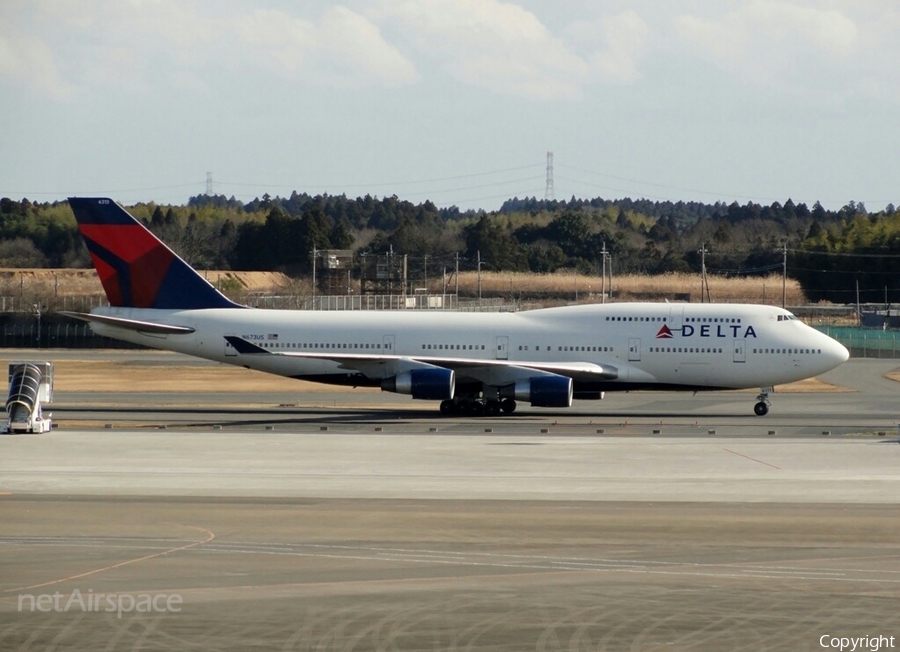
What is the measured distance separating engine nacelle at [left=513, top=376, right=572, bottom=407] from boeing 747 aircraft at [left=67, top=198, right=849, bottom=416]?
0.14ft

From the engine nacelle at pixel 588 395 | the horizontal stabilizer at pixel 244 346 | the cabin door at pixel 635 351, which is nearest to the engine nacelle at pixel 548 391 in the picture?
the engine nacelle at pixel 588 395

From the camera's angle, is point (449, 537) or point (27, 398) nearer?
point (449, 537)

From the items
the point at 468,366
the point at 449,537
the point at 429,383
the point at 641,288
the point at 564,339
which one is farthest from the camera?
the point at 641,288

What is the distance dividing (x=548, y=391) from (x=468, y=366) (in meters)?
2.86

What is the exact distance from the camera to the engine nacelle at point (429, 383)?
132 feet

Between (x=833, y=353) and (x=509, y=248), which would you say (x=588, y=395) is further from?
(x=509, y=248)

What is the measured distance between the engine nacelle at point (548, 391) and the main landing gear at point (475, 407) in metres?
1.93

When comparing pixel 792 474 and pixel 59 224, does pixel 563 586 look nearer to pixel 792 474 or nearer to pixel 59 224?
pixel 792 474

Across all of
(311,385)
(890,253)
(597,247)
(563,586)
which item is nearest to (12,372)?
(311,385)

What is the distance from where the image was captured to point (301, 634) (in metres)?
13.5

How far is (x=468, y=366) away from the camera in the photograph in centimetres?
4100

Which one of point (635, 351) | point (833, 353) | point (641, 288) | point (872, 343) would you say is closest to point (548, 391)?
point (635, 351)

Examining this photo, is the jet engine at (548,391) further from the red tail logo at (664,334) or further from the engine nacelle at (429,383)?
the red tail logo at (664,334)

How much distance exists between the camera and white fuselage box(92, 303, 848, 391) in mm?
41656
